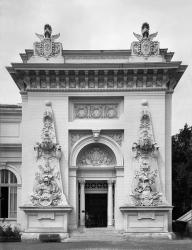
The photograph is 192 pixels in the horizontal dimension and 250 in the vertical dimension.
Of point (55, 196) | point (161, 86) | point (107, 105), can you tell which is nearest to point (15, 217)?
point (55, 196)

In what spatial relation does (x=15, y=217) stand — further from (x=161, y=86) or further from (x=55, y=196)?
(x=161, y=86)

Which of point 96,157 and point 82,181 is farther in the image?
point 96,157

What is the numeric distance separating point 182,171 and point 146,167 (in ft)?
42.8

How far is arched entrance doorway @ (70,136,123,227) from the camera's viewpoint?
112 ft

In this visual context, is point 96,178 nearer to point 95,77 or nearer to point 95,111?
point 95,111

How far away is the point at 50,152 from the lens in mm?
33344

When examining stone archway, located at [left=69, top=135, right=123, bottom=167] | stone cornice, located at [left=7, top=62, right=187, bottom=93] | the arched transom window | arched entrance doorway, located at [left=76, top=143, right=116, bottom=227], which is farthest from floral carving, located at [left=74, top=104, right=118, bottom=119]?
the arched transom window

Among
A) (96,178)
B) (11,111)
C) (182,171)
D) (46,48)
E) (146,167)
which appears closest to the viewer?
(146,167)

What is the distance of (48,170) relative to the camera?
33000 mm

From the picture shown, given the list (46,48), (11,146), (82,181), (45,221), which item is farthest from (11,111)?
(45,221)

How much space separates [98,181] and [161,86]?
697 cm

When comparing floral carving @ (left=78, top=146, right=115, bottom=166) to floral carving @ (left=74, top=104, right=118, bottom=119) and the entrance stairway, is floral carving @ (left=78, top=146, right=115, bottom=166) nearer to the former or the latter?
floral carving @ (left=74, top=104, right=118, bottom=119)

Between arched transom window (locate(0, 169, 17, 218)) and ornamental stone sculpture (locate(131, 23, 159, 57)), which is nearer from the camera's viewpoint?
ornamental stone sculpture (locate(131, 23, 159, 57))

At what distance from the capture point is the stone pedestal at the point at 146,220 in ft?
106
